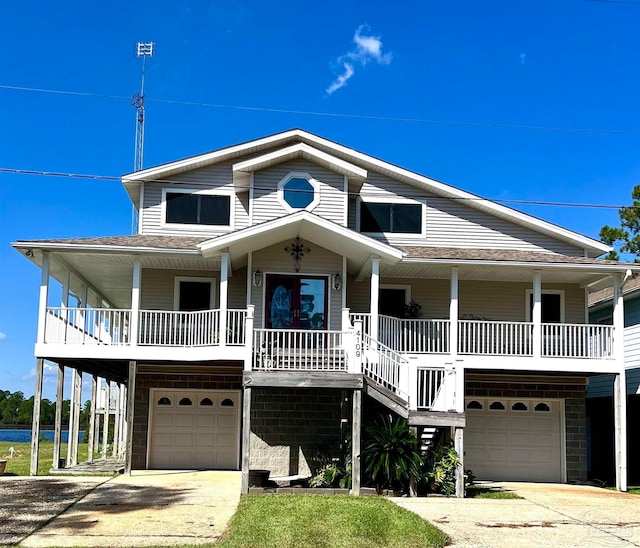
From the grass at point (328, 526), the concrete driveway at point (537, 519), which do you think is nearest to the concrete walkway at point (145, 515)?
the grass at point (328, 526)

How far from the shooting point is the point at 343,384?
1577cm

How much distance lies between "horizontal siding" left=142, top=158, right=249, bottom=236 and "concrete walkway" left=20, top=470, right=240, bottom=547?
6536 millimetres

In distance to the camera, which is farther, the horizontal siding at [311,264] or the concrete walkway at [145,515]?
the horizontal siding at [311,264]

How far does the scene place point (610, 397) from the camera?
23.3 metres

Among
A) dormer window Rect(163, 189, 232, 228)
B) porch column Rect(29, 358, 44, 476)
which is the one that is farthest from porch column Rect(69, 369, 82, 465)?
dormer window Rect(163, 189, 232, 228)

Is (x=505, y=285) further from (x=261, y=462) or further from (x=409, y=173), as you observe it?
(x=261, y=462)

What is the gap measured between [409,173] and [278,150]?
3.55 m

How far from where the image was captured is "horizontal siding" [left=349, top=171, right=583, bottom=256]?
21.7 metres

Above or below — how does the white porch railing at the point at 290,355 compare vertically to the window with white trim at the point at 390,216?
below

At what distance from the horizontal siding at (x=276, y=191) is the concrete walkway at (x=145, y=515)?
22.2ft

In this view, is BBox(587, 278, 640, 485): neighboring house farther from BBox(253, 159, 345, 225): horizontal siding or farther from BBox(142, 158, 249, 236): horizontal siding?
BBox(142, 158, 249, 236): horizontal siding

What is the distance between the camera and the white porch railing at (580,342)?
1917 centimetres

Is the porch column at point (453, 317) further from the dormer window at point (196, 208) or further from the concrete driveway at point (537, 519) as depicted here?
the dormer window at point (196, 208)

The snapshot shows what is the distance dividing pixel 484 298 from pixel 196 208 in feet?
26.2
